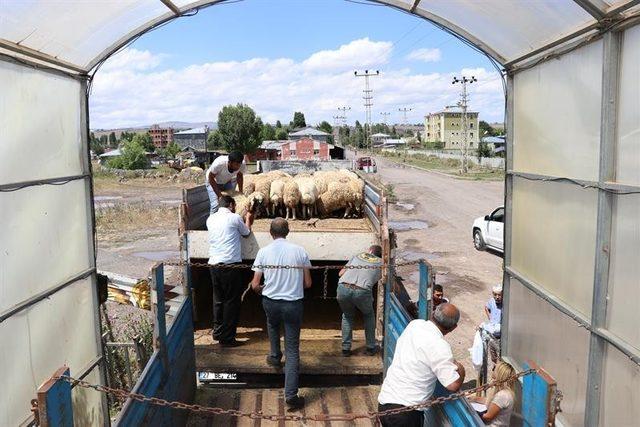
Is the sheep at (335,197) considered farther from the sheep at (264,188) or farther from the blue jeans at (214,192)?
the blue jeans at (214,192)

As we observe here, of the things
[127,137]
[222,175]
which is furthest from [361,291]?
[127,137]

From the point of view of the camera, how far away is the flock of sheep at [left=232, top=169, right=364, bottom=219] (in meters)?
8.55

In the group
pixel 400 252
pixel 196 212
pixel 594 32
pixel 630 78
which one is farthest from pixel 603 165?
pixel 400 252

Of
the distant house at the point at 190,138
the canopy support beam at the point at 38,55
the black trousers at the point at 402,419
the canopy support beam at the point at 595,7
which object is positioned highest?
the distant house at the point at 190,138

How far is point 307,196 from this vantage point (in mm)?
8633

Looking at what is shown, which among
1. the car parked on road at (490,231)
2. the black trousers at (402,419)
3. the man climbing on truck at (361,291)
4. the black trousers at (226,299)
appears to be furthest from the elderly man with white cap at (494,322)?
the car parked on road at (490,231)

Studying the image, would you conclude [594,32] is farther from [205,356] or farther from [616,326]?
[205,356]

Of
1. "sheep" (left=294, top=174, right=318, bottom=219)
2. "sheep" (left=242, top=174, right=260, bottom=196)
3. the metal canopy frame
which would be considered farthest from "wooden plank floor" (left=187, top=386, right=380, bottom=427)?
"sheep" (left=242, top=174, right=260, bottom=196)

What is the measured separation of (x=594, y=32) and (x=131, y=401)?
159 inches

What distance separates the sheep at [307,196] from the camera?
8.64 metres

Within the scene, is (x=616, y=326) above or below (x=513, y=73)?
below

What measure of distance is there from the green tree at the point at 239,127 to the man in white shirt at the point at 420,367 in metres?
63.1

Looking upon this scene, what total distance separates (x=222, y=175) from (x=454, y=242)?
13.0m

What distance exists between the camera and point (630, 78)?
3.30 meters
